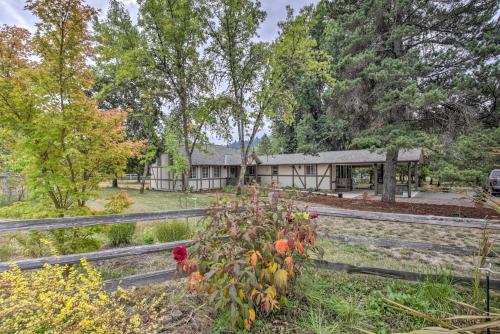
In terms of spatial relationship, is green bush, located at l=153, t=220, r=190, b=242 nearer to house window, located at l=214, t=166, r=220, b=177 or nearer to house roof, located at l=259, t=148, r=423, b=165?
house roof, located at l=259, t=148, r=423, b=165

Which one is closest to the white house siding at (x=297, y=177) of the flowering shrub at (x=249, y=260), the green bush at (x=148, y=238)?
the green bush at (x=148, y=238)

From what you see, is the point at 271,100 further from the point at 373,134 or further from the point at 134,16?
the point at 134,16

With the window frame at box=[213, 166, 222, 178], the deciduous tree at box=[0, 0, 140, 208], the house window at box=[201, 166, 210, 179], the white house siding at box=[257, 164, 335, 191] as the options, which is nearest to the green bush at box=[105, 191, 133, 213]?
the deciduous tree at box=[0, 0, 140, 208]

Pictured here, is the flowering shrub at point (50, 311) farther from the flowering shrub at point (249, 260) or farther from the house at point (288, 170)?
the house at point (288, 170)

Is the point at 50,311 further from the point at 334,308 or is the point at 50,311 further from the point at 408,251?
the point at 408,251

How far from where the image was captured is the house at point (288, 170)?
2030cm

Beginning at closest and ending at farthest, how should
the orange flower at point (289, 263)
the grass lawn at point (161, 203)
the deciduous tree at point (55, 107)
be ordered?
the orange flower at point (289, 263), the deciduous tree at point (55, 107), the grass lawn at point (161, 203)

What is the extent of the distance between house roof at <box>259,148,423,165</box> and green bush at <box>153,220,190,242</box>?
12608 mm

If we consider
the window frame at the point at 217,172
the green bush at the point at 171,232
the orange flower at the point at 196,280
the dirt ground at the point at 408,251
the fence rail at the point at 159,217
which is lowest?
the dirt ground at the point at 408,251

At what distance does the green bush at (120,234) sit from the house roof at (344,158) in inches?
519

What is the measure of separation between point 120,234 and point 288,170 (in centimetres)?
1934

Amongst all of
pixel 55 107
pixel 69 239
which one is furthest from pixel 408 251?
pixel 55 107

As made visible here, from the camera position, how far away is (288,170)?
78.4 ft

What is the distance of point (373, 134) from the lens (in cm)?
1130
